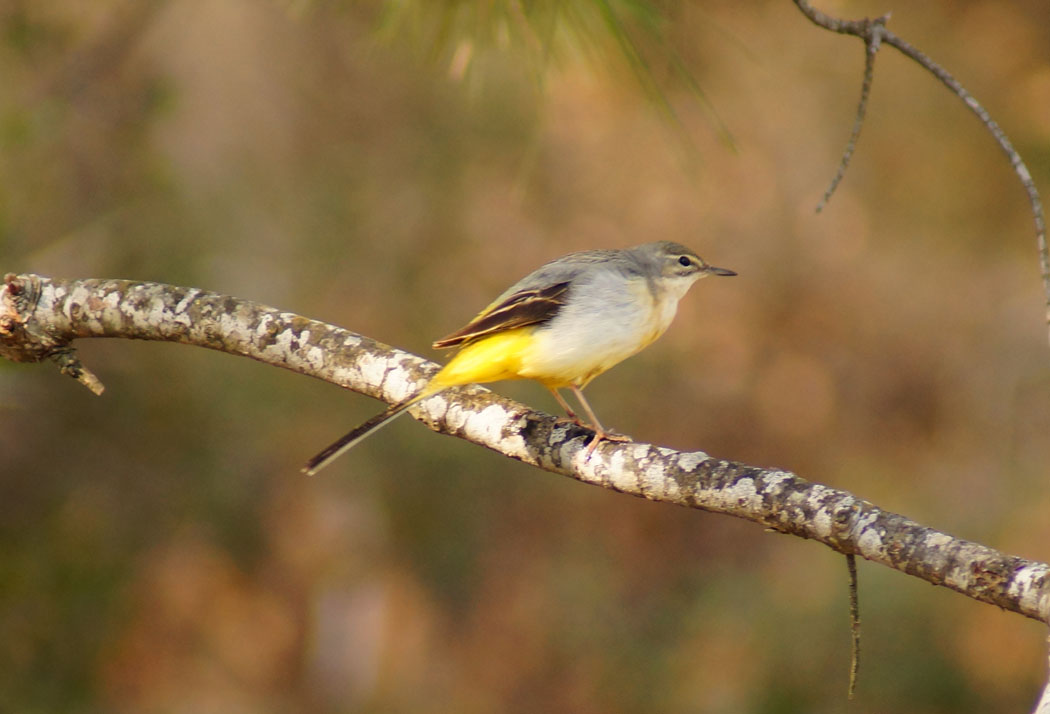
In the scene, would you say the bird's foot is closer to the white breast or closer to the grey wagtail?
the grey wagtail

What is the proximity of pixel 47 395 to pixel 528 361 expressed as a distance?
527 centimetres

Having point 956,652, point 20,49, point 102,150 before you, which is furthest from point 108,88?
point 956,652

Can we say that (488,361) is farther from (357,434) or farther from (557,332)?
(357,434)

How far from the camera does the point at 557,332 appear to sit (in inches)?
145

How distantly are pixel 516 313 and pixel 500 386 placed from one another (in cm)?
497

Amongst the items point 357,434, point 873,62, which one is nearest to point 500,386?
point 357,434

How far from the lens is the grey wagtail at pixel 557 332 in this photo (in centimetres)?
351

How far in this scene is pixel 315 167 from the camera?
9.95m

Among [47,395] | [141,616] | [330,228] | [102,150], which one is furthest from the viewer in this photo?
[330,228]

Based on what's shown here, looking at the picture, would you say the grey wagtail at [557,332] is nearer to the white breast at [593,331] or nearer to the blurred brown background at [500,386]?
the white breast at [593,331]

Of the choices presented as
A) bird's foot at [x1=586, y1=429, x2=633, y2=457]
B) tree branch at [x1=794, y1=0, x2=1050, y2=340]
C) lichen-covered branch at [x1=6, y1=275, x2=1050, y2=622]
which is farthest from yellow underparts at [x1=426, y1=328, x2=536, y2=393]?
tree branch at [x1=794, y1=0, x2=1050, y2=340]

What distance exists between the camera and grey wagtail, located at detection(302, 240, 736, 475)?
351cm

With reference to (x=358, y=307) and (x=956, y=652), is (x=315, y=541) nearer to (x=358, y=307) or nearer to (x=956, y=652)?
(x=358, y=307)

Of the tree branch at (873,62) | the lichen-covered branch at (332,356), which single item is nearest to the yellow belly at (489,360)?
the lichen-covered branch at (332,356)
